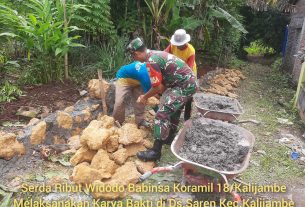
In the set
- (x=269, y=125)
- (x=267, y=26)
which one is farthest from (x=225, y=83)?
(x=267, y=26)

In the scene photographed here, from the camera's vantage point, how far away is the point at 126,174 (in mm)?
3762

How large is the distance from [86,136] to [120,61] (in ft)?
9.95

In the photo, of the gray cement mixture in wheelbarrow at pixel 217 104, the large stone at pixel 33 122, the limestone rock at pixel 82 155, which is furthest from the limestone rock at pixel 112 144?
the gray cement mixture in wheelbarrow at pixel 217 104

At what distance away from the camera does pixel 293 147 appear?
17.6 ft

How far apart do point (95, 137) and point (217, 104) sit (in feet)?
7.66

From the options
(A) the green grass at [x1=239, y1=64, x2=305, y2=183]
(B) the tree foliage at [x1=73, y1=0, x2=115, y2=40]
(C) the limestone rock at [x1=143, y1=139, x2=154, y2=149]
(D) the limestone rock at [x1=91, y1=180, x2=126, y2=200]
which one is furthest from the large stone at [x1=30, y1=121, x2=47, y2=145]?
(A) the green grass at [x1=239, y1=64, x2=305, y2=183]

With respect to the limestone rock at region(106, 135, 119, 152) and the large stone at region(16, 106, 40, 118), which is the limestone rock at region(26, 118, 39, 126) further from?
the limestone rock at region(106, 135, 119, 152)

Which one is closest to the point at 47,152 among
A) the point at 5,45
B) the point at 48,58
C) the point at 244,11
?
the point at 48,58

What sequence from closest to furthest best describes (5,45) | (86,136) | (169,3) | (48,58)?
(86,136), (48,58), (5,45), (169,3)

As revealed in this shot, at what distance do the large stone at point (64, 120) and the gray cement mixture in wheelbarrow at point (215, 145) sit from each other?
5.74 feet

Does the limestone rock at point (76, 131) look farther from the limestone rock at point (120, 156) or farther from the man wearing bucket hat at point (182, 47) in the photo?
the man wearing bucket hat at point (182, 47)

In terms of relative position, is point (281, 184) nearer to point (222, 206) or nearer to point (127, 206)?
point (222, 206)

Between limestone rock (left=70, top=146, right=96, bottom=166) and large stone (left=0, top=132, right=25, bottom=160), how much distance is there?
681 millimetres

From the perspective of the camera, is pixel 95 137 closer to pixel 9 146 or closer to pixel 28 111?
pixel 9 146
